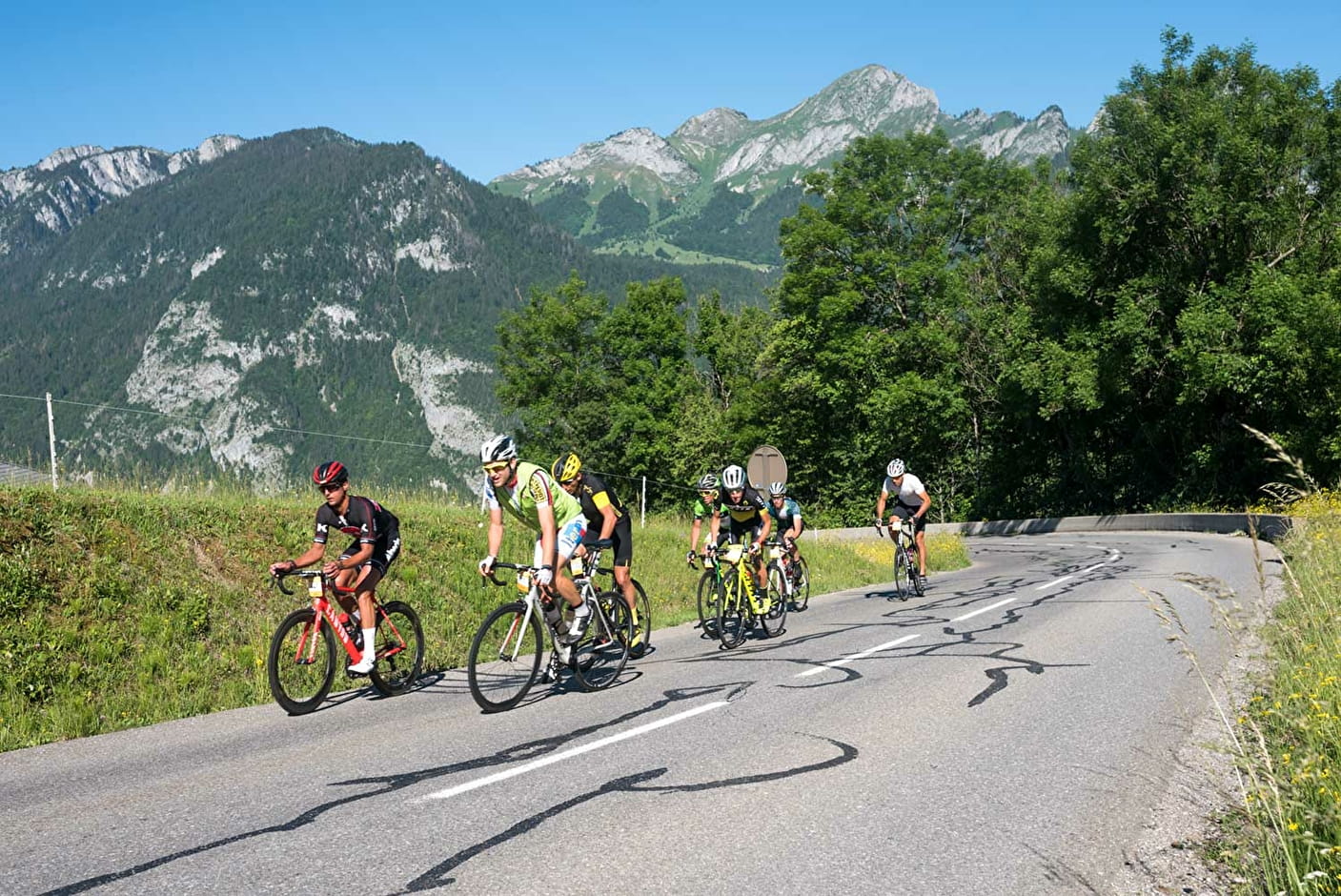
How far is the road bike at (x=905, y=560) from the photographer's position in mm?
16109

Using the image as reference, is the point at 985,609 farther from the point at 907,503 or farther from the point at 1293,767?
the point at 1293,767

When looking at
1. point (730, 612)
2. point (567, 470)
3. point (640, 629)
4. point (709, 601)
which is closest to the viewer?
point (567, 470)

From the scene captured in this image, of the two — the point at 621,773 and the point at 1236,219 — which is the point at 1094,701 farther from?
the point at 1236,219

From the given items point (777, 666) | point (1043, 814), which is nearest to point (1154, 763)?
point (1043, 814)

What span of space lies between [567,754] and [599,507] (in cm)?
363

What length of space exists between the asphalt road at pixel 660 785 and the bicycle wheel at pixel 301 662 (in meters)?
0.17

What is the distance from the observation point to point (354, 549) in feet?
26.6

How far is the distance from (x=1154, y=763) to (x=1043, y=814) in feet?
4.36

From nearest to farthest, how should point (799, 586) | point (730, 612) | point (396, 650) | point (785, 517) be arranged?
point (396, 650) < point (730, 612) < point (785, 517) < point (799, 586)

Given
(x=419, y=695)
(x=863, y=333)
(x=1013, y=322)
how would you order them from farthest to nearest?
(x=863, y=333) → (x=1013, y=322) → (x=419, y=695)

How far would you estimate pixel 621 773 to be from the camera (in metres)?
5.43

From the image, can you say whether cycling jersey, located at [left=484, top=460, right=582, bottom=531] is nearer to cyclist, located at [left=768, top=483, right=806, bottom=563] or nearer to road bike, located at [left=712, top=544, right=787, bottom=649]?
road bike, located at [left=712, top=544, right=787, bottom=649]

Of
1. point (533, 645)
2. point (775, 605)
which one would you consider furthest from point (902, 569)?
point (533, 645)

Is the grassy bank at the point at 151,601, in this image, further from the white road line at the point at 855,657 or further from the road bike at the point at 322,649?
the white road line at the point at 855,657
